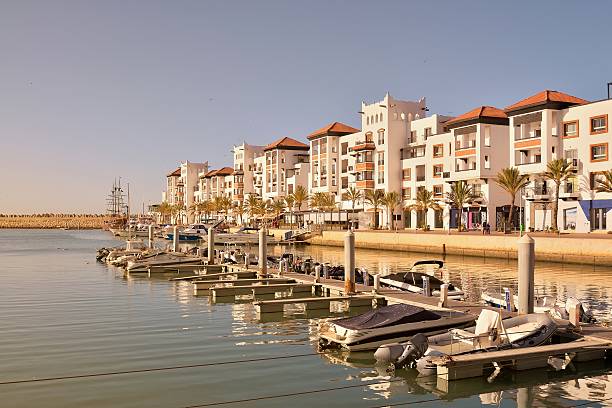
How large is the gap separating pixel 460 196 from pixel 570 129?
16.3 metres

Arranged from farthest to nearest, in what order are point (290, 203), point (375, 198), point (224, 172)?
point (224, 172) < point (290, 203) < point (375, 198)

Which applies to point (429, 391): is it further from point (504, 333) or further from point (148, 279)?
point (148, 279)

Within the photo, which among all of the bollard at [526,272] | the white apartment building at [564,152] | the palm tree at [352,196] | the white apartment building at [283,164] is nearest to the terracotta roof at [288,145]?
the white apartment building at [283,164]

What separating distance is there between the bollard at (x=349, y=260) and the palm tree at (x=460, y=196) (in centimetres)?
5222

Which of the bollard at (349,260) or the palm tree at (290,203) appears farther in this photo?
the palm tree at (290,203)

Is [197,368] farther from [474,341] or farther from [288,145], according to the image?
[288,145]

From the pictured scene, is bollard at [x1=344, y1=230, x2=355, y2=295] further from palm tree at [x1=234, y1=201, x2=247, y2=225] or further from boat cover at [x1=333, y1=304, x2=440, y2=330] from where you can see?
palm tree at [x1=234, y1=201, x2=247, y2=225]

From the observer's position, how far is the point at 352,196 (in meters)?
105

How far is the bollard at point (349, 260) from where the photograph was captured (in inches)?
1193

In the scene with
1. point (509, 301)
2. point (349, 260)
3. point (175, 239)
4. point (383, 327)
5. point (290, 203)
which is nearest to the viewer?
point (383, 327)

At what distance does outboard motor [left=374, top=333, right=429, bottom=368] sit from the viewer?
1884 centimetres

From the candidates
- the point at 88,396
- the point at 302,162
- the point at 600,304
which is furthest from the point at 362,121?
the point at 88,396

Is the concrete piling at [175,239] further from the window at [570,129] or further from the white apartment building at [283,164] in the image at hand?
the white apartment building at [283,164]

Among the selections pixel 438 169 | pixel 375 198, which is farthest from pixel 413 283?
pixel 375 198
